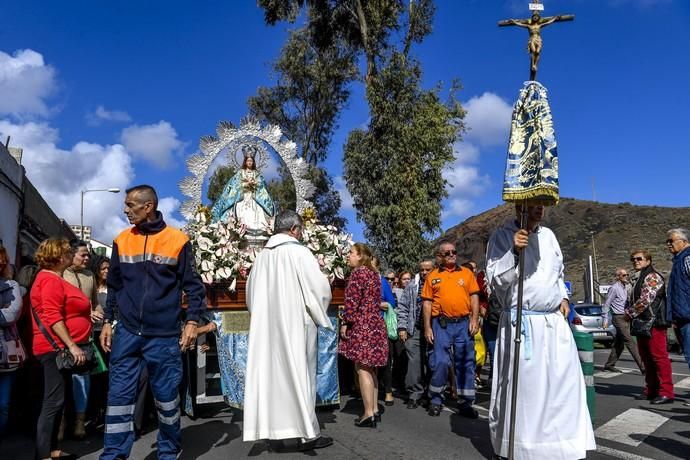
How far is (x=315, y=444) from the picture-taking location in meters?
5.29

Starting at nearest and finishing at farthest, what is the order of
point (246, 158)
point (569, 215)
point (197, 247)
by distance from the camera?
point (197, 247) < point (246, 158) < point (569, 215)

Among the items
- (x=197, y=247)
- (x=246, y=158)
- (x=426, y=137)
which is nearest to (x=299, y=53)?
(x=426, y=137)

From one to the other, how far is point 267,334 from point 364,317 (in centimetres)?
154

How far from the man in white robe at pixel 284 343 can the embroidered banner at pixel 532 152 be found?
1.88 meters

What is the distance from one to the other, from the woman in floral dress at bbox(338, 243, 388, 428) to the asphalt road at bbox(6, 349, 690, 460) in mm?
497

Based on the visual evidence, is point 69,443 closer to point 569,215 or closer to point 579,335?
point 579,335

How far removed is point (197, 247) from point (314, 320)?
2515mm

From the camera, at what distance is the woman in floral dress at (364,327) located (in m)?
6.25

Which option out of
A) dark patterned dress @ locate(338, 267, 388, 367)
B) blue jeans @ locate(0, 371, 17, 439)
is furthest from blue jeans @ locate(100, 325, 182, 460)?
dark patterned dress @ locate(338, 267, 388, 367)

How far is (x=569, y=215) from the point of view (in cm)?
7031

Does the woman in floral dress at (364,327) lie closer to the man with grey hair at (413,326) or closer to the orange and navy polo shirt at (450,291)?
the orange and navy polo shirt at (450,291)

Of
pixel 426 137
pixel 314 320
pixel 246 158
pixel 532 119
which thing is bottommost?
pixel 314 320

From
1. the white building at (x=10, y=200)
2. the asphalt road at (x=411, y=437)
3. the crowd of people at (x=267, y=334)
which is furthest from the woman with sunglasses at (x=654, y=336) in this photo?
the white building at (x=10, y=200)

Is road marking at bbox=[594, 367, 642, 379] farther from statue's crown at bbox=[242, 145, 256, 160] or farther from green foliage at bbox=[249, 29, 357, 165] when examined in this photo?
green foliage at bbox=[249, 29, 357, 165]
